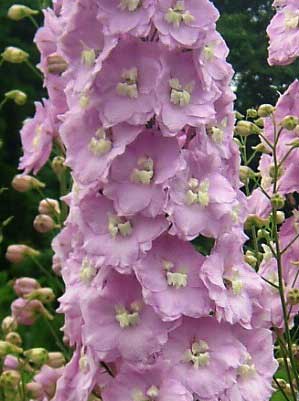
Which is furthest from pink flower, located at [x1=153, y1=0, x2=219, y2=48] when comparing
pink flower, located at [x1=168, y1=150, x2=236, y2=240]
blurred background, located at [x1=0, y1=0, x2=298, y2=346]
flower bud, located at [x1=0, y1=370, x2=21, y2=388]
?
blurred background, located at [x1=0, y1=0, x2=298, y2=346]

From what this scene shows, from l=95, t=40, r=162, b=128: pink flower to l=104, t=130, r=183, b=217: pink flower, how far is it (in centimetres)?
3

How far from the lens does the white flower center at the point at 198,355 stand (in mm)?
940

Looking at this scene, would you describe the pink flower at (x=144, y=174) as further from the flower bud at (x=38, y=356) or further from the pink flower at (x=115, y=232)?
the flower bud at (x=38, y=356)

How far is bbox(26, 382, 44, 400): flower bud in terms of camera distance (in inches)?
45.6

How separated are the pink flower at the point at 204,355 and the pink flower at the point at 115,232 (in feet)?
0.27

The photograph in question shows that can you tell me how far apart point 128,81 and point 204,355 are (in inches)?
10.1

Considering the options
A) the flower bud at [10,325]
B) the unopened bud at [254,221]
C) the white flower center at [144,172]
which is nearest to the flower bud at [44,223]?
the flower bud at [10,325]

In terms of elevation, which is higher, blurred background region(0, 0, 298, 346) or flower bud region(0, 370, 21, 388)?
flower bud region(0, 370, 21, 388)

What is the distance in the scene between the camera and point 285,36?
1357 millimetres

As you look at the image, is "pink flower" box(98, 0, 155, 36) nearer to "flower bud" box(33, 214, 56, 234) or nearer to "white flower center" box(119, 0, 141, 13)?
"white flower center" box(119, 0, 141, 13)

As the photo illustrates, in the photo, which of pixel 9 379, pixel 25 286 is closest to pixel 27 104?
pixel 25 286

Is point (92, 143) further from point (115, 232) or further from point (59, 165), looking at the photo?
point (59, 165)

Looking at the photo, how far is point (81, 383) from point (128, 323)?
8 centimetres

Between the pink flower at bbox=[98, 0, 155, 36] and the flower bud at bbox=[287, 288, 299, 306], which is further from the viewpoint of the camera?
the flower bud at bbox=[287, 288, 299, 306]
